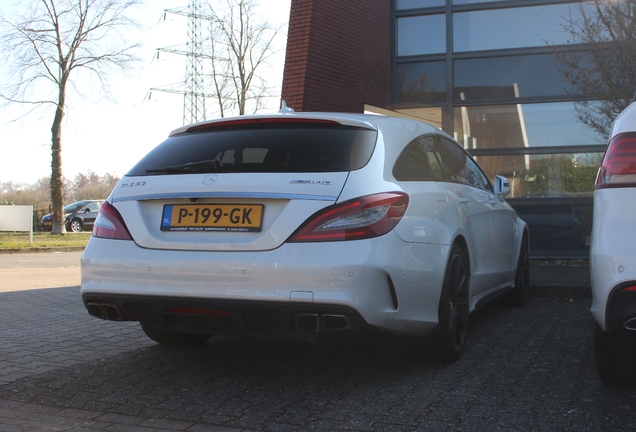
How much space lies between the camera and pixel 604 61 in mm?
9078

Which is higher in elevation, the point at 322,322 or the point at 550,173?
the point at 550,173

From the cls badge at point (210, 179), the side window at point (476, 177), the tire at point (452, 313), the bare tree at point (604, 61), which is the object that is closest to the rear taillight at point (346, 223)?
the cls badge at point (210, 179)

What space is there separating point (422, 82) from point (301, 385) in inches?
336

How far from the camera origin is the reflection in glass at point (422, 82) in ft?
38.1

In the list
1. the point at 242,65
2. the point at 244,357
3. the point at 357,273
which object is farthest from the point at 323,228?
the point at 242,65

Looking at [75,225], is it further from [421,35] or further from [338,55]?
[338,55]

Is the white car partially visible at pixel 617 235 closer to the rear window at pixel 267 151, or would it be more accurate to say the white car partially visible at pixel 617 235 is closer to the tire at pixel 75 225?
the rear window at pixel 267 151

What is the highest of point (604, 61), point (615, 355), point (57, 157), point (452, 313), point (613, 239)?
point (57, 157)

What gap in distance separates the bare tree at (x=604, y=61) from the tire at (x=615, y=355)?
565cm

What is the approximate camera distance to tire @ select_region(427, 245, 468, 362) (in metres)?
4.20

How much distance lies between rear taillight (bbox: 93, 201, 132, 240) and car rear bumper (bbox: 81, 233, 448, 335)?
4 centimetres

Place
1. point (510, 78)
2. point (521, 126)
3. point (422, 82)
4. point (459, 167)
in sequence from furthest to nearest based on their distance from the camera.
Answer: point (422, 82) → point (510, 78) → point (521, 126) → point (459, 167)

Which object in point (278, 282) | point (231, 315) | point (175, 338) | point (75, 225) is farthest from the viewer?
point (75, 225)

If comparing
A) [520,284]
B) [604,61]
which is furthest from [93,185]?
[520,284]
